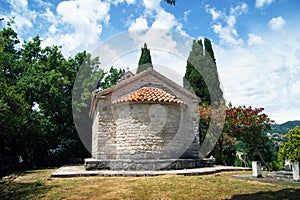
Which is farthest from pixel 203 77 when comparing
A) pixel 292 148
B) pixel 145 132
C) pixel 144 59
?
pixel 292 148

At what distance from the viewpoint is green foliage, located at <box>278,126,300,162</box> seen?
979 cm

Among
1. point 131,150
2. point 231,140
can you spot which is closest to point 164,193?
point 131,150

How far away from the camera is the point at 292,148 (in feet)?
32.8

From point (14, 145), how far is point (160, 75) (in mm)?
11923

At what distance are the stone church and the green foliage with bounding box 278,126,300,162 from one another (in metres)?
3.86

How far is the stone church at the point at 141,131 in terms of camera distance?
11047 millimetres

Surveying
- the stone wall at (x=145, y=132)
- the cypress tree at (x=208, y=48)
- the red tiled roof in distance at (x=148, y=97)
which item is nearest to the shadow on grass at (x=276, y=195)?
the stone wall at (x=145, y=132)

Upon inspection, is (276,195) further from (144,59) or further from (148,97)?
(144,59)

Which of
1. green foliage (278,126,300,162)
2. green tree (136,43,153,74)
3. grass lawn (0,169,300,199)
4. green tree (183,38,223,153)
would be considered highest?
green tree (136,43,153,74)

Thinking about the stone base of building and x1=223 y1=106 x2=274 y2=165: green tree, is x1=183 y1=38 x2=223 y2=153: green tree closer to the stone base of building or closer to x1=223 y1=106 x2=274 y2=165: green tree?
x1=223 y1=106 x2=274 y2=165: green tree

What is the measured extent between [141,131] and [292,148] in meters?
6.54

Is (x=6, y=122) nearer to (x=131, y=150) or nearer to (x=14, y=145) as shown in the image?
(x=14, y=145)

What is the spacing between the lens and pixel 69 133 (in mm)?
21250

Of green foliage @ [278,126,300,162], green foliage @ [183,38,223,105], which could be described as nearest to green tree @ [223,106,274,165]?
green foliage @ [278,126,300,162]
